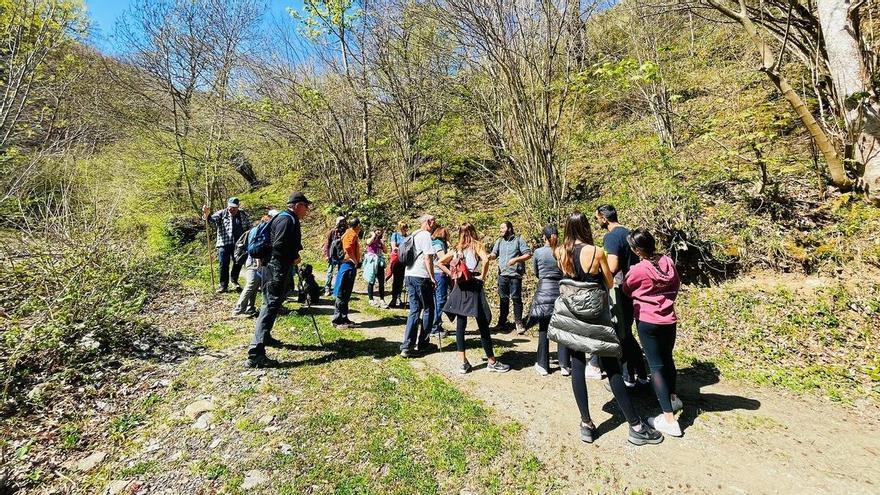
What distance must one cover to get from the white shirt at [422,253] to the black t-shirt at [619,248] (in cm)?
228

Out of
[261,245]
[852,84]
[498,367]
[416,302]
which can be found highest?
[852,84]

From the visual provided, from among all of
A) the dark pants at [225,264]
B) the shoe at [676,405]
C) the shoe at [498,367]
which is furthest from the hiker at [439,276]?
the dark pants at [225,264]

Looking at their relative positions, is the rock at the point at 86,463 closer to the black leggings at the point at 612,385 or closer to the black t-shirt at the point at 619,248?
the black leggings at the point at 612,385

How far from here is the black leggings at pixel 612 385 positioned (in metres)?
3.32

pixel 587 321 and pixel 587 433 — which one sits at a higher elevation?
pixel 587 321

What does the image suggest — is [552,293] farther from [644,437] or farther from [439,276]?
[644,437]

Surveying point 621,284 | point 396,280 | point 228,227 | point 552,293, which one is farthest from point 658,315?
point 228,227

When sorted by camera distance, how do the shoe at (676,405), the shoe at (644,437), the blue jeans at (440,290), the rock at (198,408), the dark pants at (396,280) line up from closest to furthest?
the shoe at (644,437)
the shoe at (676,405)
the rock at (198,408)
the blue jeans at (440,290)
the dark pants at (396,280)

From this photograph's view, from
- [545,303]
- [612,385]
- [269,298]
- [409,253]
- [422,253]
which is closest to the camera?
[612,385]

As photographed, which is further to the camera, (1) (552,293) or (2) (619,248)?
(1) (552,293)

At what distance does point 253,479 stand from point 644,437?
3465mm

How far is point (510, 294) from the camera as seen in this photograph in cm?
688

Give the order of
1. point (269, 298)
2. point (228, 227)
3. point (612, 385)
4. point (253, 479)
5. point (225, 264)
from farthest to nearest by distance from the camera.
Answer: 1. point (225, 264)
2. point (228, 227)
3. point (269, 298)
4. point (612, 385)
5. point (253, 479)

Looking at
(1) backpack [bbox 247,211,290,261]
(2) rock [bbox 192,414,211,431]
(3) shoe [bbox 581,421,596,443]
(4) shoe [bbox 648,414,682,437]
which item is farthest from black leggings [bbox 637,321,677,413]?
(1) backpack [bbox 247,211,290,261]
